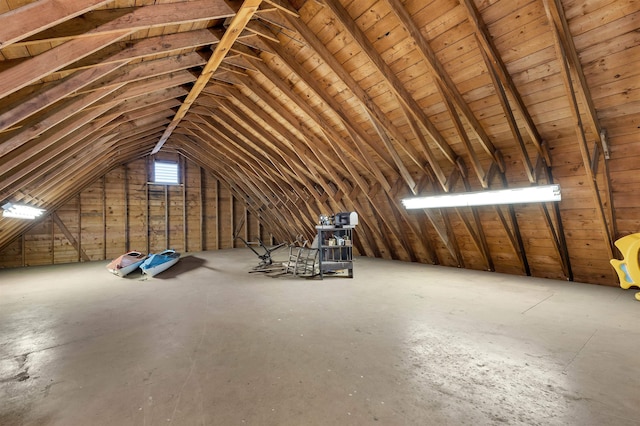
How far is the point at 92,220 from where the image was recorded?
9.71m

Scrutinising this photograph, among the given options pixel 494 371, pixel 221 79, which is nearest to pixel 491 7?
pixel 494 371

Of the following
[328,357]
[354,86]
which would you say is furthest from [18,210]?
[328,357]

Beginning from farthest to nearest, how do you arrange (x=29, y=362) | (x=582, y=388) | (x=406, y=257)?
(x=406, y=257), (x=29, y=362), (x=582, y=388)

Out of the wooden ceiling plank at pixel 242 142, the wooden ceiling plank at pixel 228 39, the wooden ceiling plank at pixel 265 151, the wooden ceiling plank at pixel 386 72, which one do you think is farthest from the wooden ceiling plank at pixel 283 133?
the wooden ceiling plank at pixel 386 72

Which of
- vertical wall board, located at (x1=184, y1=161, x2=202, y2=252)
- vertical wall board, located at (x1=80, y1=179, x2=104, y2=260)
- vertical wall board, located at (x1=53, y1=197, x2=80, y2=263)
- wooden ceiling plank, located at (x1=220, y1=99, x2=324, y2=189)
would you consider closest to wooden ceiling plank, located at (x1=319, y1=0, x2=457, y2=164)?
wooden ceiling plank, located at (x1=220, y1=99, x2=324, y2=189)

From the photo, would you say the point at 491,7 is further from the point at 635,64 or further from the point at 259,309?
the point at 259,309

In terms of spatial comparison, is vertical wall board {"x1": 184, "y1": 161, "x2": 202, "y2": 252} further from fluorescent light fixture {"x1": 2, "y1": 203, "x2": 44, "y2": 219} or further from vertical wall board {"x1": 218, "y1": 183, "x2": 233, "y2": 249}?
fluorescent light fixture {"x1": 2, "y1": 203, "x2": 44, "y2": 219}

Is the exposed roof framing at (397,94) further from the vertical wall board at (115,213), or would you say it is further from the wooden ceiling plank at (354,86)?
the vertical wall board at (115,213)

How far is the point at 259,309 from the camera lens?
377cm

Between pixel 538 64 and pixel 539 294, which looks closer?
pixel 538 64

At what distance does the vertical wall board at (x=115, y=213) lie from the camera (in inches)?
393

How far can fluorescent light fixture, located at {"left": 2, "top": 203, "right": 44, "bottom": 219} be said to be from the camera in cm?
511

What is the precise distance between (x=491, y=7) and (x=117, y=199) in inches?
461

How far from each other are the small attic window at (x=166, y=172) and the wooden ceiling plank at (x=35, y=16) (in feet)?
33.4
